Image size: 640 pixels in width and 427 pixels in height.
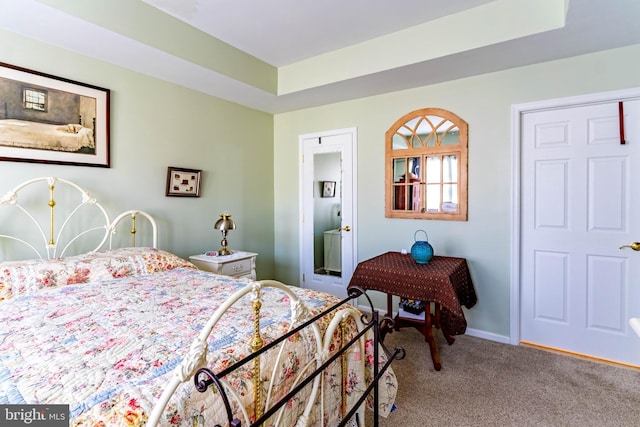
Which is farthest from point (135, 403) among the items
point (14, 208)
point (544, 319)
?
point (544, 319)

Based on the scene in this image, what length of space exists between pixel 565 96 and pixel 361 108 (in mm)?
1775

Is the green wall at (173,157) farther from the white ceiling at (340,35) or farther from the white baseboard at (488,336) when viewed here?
the white baseboard at (488,336)

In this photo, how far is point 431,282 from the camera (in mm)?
2246

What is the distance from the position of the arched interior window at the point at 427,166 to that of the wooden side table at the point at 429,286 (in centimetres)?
54

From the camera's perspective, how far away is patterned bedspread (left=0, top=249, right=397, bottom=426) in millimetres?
844

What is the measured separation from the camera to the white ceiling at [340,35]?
199 centimetres

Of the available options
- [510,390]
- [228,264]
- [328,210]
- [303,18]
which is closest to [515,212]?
[510,390]

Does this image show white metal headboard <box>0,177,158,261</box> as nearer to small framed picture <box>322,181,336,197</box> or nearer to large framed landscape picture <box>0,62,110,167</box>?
large framed landscape picture <box>0,62,110,167</box>

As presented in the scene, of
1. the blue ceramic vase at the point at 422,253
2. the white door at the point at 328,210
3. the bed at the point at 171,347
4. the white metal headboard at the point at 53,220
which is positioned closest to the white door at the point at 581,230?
the blue ceramic vase at the point at 422,253

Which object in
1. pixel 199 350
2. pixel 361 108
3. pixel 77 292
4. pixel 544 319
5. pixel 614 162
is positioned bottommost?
pixel 544 319

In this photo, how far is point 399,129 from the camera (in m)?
3.25

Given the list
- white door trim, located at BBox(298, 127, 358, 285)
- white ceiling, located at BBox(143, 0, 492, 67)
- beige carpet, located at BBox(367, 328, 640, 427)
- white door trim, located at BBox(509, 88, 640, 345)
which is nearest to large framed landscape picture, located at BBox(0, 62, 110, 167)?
white ceiling, located at BBox(143, 0, 492, 67)

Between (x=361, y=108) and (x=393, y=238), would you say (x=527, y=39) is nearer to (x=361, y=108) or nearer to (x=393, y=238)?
(x=361, y=108)

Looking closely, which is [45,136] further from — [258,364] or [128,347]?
[258,364]
